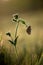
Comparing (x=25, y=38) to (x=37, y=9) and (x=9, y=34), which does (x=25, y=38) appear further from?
(x=37, y=9)

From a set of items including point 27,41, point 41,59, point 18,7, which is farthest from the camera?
point 18,7

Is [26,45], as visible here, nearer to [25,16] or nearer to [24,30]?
[24,30]

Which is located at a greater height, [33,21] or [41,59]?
[33,21]

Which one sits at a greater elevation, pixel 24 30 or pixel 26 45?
pixel 24 30

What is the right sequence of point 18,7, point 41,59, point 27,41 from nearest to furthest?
point 41,59, point 27,41, point 18,7

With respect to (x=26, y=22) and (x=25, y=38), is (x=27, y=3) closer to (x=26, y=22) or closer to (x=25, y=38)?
(x=26, y=22)

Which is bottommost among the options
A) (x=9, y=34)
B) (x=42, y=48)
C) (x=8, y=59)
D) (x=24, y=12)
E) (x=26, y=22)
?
(x=8, y=59)

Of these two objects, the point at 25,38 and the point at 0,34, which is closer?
the point at 25,38

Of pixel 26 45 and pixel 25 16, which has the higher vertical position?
pixel 25 16

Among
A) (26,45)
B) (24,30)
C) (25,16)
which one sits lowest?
(26,45)

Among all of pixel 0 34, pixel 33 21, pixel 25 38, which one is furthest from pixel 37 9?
pixel 0 34

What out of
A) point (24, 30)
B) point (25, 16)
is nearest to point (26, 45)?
point (24, 30)
